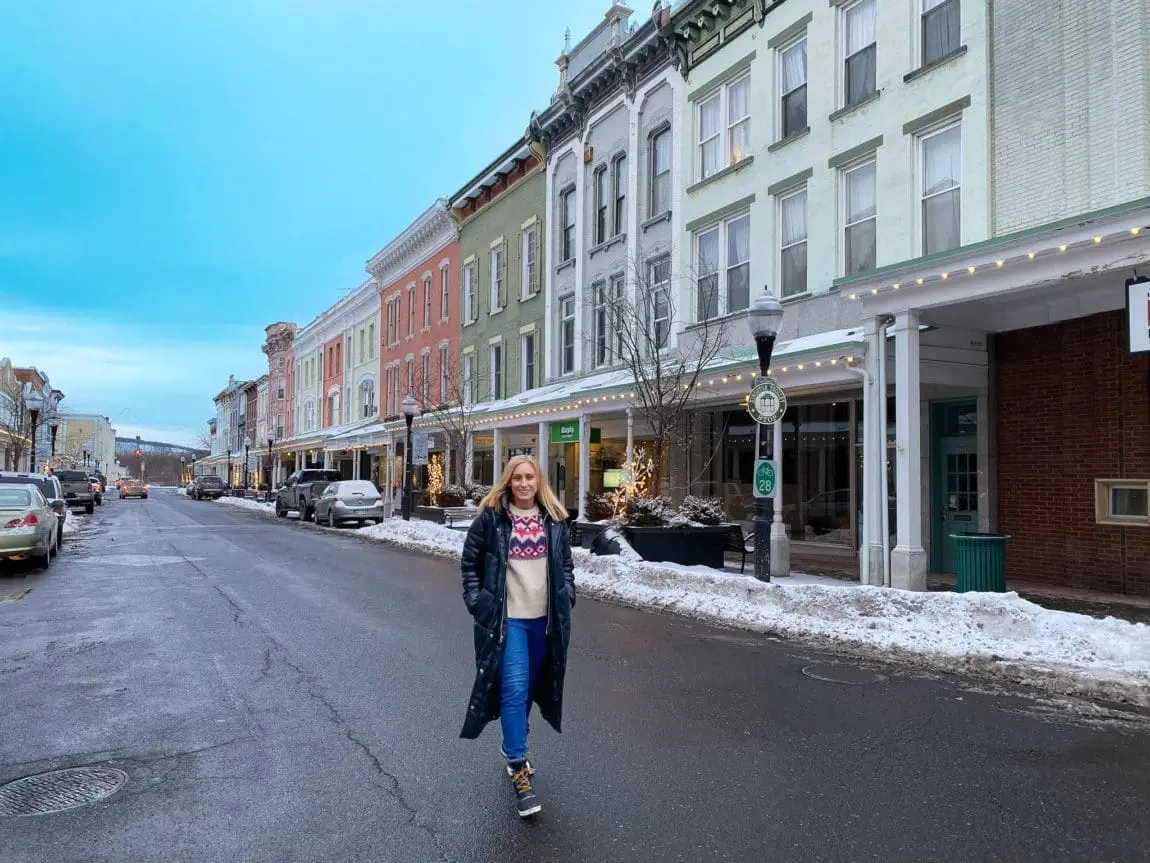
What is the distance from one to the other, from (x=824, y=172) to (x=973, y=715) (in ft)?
40.7

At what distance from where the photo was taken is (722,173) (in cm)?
1889

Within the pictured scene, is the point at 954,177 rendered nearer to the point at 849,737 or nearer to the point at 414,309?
the point at 849,737

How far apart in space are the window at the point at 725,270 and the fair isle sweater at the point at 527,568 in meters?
14.3

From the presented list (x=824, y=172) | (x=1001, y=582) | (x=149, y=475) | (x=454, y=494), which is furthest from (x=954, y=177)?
(x=149, y=475)

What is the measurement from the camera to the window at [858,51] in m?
15.6

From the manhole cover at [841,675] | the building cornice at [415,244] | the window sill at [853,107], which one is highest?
the building cornice at [415,244]

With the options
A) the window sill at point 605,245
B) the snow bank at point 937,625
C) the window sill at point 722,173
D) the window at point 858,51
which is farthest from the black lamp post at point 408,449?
the window at point 858,51

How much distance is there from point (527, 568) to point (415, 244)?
3532 cm

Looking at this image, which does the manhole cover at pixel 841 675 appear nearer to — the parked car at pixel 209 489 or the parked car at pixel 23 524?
the parked car at pixel 23 524

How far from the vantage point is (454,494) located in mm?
25375

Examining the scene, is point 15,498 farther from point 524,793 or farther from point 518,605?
point 524,793

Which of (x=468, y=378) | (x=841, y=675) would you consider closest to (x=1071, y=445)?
(x=841, y=675)

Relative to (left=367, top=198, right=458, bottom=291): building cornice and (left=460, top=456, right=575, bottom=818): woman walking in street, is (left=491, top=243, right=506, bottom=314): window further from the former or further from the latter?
(left=460, top=456, right=575, bottom=818): woman walking in street

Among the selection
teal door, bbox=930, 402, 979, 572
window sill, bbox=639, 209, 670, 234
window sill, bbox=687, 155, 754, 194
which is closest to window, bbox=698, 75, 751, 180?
window sill, bbox=687, 155, 754, 194
